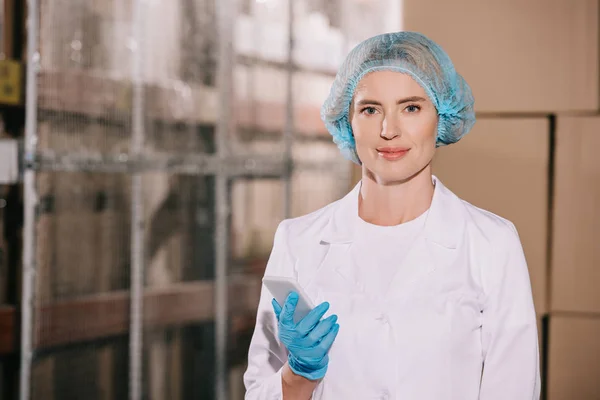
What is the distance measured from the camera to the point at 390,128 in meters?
1.12

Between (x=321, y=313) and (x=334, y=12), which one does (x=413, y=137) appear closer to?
(x=321, y=313)

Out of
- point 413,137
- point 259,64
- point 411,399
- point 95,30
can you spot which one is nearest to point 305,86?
point 259,64

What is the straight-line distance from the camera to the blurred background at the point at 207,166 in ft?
4.61

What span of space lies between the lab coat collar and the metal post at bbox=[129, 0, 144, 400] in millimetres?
876

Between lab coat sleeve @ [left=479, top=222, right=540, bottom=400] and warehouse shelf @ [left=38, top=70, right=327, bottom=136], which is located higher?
warehouse shelf @ [left=38, top=70, right=327, bottom=136]

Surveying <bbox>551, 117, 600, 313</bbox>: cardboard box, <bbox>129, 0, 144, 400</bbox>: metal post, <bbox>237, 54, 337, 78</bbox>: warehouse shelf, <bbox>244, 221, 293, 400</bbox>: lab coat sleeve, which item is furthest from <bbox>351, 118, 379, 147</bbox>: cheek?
<bbox>237, 54, 337, 78</bbox>: warehouse shelf

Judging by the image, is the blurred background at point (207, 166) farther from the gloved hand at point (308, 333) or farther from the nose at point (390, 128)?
the gloved hand at point (308, 333)

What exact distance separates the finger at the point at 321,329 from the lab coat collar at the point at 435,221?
177mm

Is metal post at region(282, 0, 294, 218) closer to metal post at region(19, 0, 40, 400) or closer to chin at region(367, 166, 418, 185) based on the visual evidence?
metal post at region(19, 0, 40, 400)

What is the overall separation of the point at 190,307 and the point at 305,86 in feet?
2.73

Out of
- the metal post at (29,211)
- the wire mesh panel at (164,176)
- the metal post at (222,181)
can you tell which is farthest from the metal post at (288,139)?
the metal post at (29,211)

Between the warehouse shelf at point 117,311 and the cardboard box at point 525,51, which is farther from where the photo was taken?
the warehouse shelf at point 117,311

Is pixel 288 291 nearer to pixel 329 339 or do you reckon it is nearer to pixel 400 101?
pixel 329 339

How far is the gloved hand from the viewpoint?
3.58 feet
